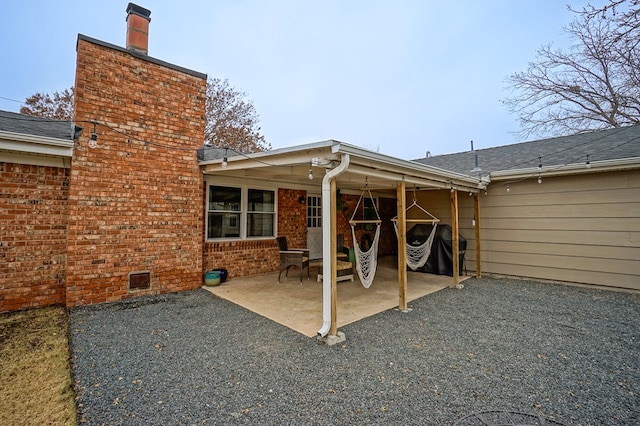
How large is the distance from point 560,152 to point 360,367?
720cm

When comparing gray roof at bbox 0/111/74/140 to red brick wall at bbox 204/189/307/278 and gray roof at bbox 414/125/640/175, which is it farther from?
gray roof at bbox 414/125/640/175

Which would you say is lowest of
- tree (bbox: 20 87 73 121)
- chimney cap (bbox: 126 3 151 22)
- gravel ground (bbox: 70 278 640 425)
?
gravel ground (bbox: 70 278 640 425)

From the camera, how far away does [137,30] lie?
5.20m

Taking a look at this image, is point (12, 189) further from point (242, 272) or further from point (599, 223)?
point (599, 223)

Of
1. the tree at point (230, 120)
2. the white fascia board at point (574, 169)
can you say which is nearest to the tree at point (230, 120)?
the tree at point (230, 120)

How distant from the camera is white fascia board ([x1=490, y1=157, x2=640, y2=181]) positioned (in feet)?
17.3

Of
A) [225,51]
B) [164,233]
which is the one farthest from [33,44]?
[164,233]

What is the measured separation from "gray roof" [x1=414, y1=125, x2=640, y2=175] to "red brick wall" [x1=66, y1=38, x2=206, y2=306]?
673cm

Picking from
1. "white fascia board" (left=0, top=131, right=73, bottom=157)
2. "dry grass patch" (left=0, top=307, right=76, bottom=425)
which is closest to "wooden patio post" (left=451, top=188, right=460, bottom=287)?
"dry grass patch" (left=0, top=307, right=76, bottom=425)

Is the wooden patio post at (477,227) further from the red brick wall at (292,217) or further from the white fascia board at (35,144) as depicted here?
the white fascia board at (35,144)

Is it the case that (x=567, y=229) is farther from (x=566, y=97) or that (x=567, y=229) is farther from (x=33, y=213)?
(x=33, y=213)

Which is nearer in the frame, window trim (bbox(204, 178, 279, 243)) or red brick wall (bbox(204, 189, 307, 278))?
window trim (bbox(204, 178, 279, 243))

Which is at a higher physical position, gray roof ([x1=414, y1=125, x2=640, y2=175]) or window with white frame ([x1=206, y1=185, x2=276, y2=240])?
gray roof ([x1=414, y1=125, x2=640, y2=175])

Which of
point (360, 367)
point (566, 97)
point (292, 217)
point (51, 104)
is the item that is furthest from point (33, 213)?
point (566, 97)
